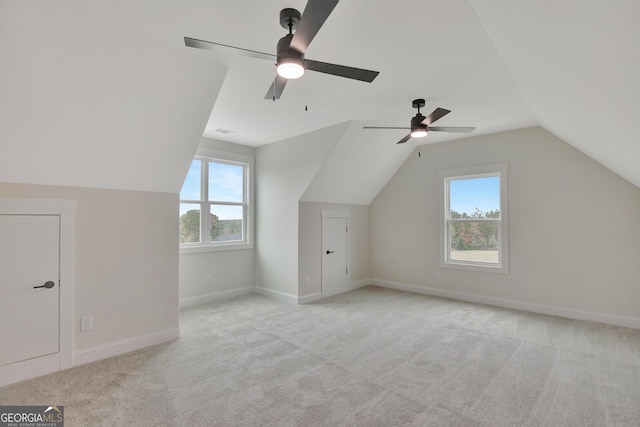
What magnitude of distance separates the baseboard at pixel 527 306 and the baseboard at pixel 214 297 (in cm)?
289

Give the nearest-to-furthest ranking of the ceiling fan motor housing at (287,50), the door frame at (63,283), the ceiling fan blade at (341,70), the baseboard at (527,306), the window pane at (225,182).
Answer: the ceiling fan motor housing at (287,50)
the ceiling fan blade at (341,70)
the door frame at (63,283)
the baseboard at (527,306)
the window pane at (225,182)

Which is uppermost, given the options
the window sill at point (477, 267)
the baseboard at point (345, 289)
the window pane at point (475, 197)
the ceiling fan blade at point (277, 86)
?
the ceiling fan blade at point (277, 86)

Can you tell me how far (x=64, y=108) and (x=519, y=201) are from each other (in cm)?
572

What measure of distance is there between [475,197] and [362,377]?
386 centimetres

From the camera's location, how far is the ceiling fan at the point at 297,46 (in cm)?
153

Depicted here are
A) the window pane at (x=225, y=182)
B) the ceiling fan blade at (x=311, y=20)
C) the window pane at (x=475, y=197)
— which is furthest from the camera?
the window pane at (x=225, y=182)

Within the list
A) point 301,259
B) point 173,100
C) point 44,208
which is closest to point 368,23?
point 173,100

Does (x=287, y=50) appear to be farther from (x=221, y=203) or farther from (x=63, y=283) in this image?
(x=221, y=203)

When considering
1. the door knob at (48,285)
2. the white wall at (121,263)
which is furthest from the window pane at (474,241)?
the door knob at (48,285)

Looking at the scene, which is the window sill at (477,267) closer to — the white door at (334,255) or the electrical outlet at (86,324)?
the white door at (334,255)

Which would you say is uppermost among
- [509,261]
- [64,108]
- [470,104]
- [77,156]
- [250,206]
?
[470,104]

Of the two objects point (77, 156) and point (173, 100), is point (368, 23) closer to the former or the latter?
point (173, 100)

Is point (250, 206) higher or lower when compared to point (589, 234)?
higher

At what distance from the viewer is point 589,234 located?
422cm
